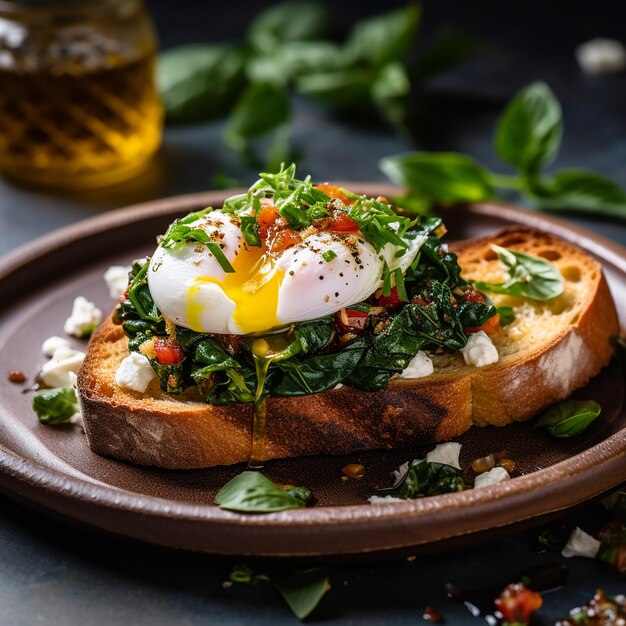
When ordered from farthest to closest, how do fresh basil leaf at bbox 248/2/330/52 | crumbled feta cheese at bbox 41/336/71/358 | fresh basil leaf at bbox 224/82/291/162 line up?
fresh basil leaf at bbox 248/2/330/52 < fresh basil leaf at bbox 224/82/291/162 < crumbled feta cheese at bbox 41/336/71/358

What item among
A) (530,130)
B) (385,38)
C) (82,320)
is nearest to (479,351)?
(82,320)

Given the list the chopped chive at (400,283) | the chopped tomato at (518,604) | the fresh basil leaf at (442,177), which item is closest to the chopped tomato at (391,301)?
the chopped chive at (400,283)

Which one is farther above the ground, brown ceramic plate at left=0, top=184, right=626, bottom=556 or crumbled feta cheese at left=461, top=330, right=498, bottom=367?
crumbled feta cheese at left=461, top=330, right=498, bottom=367

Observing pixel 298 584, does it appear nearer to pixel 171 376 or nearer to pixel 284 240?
pixel 171 376

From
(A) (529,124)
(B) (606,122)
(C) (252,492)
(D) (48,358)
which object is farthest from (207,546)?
(B) (606,122)

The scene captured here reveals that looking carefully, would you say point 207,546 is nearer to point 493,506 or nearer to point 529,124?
point 493,506

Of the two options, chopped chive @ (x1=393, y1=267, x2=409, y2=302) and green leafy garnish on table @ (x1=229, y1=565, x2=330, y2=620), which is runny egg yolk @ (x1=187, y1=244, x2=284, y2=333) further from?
green leafy garnish on table @ (x1=229, y1=565, x2=330, y2=620)

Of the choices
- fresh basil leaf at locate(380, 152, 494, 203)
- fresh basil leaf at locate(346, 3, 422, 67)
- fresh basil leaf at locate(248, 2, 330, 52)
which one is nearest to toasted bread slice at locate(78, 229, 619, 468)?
fresh basil leaf at locate(380, 152, 494, 203)
